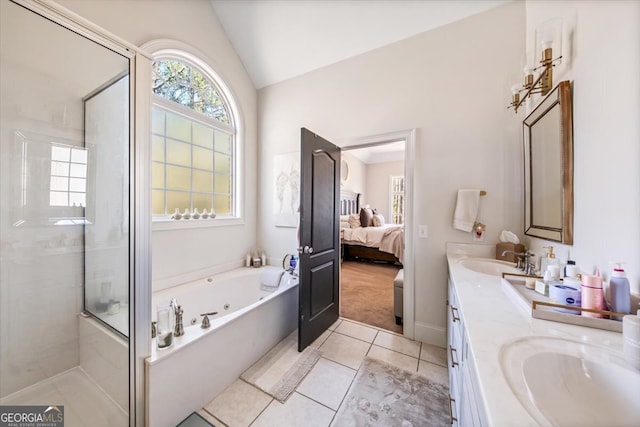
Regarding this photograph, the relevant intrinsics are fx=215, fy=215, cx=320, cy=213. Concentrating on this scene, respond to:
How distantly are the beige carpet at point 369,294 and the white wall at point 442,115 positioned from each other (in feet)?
1.77

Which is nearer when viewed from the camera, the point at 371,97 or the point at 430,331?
the point at 430,331

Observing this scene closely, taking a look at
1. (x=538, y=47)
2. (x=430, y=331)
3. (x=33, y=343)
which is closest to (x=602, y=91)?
(x=538, y=47)

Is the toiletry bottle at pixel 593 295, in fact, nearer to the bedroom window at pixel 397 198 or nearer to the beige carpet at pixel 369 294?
the beige carpet at pixel 369 294

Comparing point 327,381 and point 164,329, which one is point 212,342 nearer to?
point 164,329

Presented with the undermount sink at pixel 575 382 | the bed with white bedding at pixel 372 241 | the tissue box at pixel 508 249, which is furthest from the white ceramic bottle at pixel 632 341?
the bed with white bedding at pixel 372 241

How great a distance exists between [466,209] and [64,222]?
10.2ft

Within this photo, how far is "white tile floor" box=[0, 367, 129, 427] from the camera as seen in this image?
121 centimetres

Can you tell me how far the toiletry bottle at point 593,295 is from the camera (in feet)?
2.69

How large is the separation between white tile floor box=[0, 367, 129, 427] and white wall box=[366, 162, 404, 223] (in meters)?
7.06

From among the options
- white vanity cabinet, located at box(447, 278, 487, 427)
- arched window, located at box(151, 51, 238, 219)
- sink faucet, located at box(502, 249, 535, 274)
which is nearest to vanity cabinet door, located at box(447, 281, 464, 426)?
white vanity cabinet, located at box(447, 278, 487, 427)

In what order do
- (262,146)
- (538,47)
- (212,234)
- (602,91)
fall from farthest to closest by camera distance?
(262,146) < (212,234) < (538,47) < (602,91)

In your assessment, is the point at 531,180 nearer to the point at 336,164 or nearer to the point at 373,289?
the point at 336,164

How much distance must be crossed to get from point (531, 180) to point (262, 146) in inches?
115

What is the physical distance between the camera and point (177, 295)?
6.72 feet
